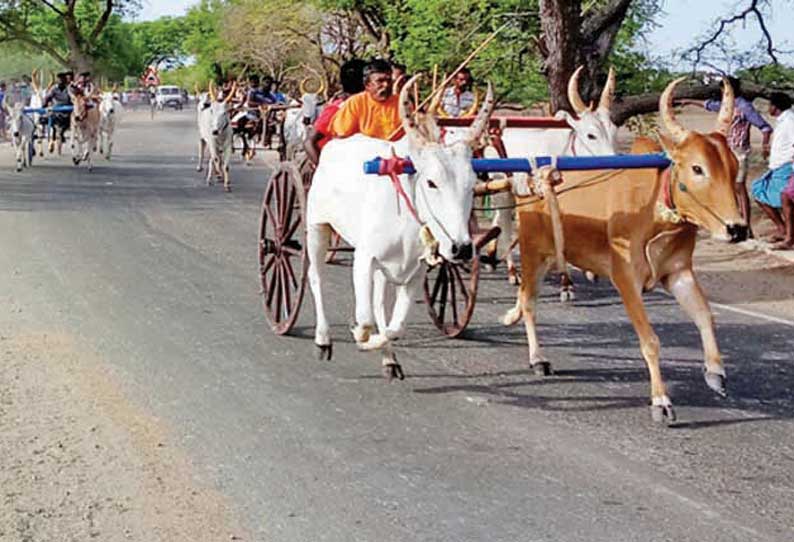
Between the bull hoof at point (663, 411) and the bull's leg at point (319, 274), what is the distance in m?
2.46

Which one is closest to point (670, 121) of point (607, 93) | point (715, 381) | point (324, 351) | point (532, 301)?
point (715, 381)

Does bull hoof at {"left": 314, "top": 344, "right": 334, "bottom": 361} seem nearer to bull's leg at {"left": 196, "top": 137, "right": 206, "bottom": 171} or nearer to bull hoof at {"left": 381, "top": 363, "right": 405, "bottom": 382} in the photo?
bull hoof at {"left": 381, "top": 363, "right": 405, "bottom": 382}

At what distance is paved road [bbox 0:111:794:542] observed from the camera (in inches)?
244

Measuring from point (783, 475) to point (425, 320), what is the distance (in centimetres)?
456

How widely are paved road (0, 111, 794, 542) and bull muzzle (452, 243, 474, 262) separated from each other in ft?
3.40

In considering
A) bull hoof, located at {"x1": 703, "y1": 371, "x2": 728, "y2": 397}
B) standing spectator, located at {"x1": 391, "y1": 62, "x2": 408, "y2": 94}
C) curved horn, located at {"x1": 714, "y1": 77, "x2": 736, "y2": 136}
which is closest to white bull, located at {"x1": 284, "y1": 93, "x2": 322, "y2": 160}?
standing spectator, located at {"x1": 391, "y1": 62, "x2": 408, "y2": 94}

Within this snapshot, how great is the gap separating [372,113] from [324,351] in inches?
68.2

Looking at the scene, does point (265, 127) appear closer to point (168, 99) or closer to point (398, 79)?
point (398, 79)

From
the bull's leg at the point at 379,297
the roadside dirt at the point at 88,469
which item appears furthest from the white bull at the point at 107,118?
the bull's leg at the point at 379,297

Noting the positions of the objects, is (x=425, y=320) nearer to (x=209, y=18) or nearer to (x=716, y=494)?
(x=716, y=494)

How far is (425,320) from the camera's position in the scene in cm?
1095

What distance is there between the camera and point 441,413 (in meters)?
7.96

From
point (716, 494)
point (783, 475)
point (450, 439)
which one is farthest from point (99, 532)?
point (783, 475)

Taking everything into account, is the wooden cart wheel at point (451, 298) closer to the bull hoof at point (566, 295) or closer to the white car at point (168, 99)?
the bull hoof at point (566, 295)
